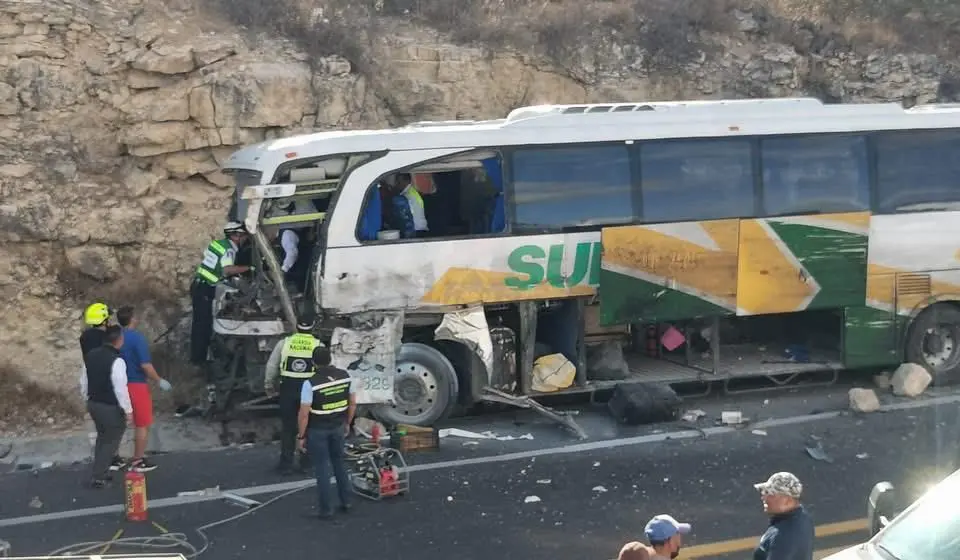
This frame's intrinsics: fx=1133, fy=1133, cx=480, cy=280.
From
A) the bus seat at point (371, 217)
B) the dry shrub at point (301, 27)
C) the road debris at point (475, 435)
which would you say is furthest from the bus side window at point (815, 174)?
the dry shrub at point (301, 27)

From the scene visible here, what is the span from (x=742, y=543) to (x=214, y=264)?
6.03 meters

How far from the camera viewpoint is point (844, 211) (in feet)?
40.4

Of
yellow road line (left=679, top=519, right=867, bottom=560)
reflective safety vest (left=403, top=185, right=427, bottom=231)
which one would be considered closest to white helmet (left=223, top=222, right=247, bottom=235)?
reflective safety vest (left=403, top=185, right=427, bottom=231)

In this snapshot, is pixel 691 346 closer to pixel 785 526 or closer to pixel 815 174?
pixel 815 174

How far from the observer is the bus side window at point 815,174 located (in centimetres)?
1216

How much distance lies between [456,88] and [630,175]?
5.38 metres

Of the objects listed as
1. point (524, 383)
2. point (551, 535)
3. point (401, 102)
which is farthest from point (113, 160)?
point (551, 535)

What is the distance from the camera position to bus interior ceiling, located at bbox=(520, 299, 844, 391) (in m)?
11.9

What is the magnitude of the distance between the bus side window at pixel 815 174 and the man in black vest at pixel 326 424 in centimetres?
558

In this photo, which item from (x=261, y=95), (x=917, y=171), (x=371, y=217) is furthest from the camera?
(x=261, y=95)

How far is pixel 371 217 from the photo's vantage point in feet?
36.0

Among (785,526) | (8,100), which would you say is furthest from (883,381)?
(8,100)

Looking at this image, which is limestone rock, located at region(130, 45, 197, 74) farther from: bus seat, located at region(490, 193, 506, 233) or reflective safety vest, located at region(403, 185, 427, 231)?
bus seat, located at region(490, 193, 506, 233)

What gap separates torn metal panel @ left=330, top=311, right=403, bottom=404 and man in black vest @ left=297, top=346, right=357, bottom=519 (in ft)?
6.28
